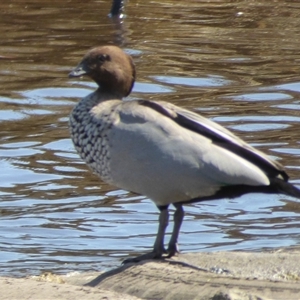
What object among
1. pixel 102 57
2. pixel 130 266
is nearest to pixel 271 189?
pixel 130 266

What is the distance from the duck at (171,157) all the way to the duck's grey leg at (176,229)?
0.06 metres

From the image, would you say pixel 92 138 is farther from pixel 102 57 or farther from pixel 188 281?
pixel 188 281

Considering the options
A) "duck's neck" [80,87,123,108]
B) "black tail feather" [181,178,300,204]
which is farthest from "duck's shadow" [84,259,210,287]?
"duck's neck" [80,87,123,108]

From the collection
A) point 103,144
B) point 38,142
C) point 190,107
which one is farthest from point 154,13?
point 103,144

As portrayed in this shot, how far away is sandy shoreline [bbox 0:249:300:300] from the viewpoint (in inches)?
197

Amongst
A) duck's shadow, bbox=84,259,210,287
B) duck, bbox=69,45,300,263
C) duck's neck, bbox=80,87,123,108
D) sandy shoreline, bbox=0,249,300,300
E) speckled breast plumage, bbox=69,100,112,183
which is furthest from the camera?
duck's neck, bbox=80,87,123,108

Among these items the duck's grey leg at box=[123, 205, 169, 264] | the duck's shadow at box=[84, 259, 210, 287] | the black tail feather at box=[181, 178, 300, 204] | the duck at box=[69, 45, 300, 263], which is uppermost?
the duck at box=[69, 45, 300, 263]

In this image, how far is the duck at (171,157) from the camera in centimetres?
521

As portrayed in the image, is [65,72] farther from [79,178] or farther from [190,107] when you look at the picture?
[79,178]

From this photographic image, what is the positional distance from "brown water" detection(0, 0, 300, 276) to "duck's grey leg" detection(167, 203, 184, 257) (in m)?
1.32

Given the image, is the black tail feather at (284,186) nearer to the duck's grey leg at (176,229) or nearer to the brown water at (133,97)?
the duck's grey leg at (176,229)

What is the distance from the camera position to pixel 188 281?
522 cm

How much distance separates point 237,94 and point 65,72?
96.5 inches

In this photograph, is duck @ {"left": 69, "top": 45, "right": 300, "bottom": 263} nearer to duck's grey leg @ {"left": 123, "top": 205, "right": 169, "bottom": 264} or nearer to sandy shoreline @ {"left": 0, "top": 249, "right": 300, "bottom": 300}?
duck's grey leg @ {"left": 123, "top": 205, "right": 169, "bottom": 264}
